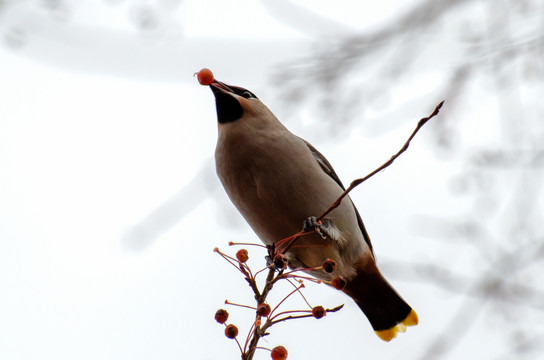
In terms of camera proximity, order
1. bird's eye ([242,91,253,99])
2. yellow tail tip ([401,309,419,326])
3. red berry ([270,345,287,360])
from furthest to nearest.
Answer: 1. yellow tail tip ([401,309,419,326])
2. bird's eye ([242,91,253,99])
3. red berry ([270,345,287,360])

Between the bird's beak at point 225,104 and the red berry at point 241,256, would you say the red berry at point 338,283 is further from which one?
the bird's beak at point 225,104

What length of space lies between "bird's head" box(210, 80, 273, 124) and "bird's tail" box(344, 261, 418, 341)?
4.09 feet

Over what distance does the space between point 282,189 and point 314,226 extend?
1.67ft

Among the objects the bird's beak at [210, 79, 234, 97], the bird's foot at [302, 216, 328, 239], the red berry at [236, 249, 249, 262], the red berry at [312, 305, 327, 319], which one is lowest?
the red berry at [312, 305, 327, 319]

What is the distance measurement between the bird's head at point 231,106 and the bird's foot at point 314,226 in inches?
35.0

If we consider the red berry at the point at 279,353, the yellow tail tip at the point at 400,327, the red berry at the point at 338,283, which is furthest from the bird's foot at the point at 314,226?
the yellow tail tip at the point at 400,327

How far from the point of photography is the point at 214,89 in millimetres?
4223

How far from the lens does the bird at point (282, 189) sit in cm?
376

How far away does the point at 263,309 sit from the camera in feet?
6.56

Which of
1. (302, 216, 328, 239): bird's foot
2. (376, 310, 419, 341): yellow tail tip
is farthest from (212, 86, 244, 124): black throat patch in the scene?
(376, 310, 419, 341): yellow tail tip

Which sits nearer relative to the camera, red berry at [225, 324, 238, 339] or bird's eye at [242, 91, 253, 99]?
A: red berry at [225, 324, 238, 339]

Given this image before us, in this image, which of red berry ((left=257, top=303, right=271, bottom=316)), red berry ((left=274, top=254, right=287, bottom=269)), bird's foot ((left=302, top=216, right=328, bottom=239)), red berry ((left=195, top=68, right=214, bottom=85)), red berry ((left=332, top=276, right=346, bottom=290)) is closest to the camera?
red berry ((left=257, top=303, right=271, bottom=316))

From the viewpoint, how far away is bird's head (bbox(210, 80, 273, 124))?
4.22 meters

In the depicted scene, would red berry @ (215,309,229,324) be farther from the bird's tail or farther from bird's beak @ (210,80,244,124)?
the bird's tail
